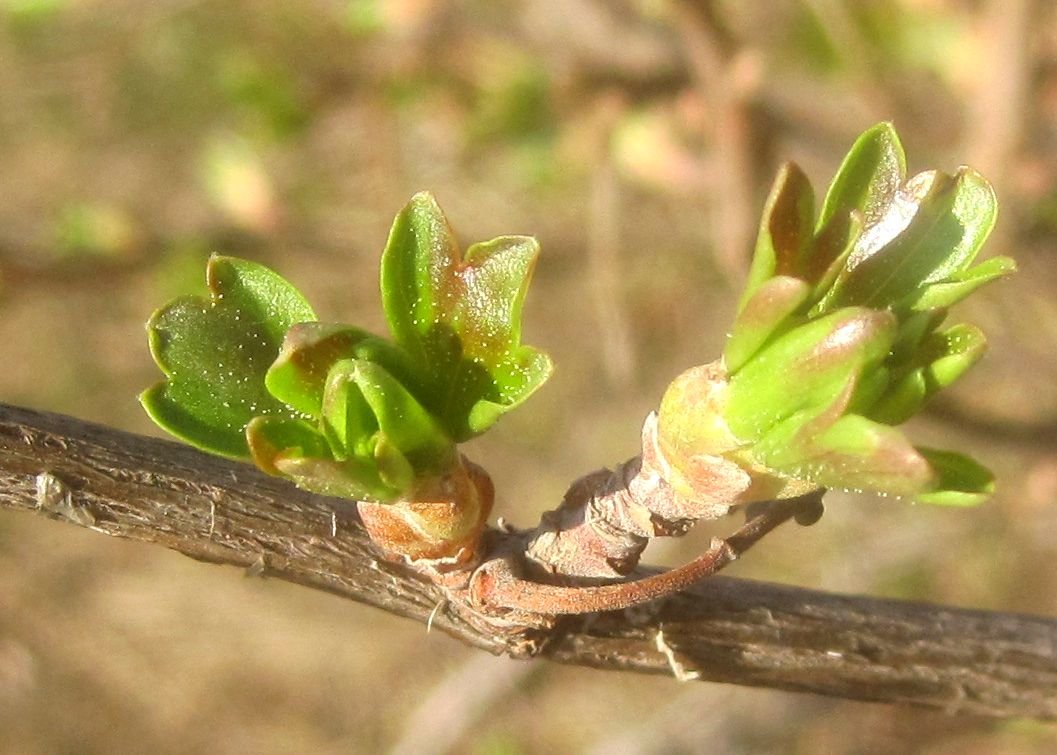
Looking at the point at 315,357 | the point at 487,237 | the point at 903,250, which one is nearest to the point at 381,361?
the point at 315,357

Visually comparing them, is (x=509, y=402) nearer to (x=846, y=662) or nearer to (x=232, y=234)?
(x=846, y=662)

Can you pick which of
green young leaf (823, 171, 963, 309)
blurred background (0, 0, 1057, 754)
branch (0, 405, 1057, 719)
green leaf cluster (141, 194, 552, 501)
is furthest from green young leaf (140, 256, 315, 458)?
blurred background (0, 0, 1057, 754)

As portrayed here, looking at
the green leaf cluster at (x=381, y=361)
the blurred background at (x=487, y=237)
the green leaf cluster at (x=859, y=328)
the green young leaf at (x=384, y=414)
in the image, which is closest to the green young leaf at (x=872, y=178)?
the green leaf cluster at (x=859, y=328)

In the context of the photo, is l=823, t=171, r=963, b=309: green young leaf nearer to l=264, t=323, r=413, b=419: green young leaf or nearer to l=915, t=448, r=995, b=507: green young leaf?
l=915, t=448, r=995, b=507: green young leaf

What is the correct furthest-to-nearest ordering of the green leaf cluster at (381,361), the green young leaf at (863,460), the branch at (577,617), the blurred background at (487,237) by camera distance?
the blurred background at (487,237)
the branch at (577,617)
the green leaf cluster at (381,361)
the green young leaf at (863,460)

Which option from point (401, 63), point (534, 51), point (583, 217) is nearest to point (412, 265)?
point (534, 51)

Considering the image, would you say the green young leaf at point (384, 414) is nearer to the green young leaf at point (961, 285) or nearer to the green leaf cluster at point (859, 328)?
the green leaf cluster at point (859, 328)
